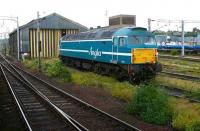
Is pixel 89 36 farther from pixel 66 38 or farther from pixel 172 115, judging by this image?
pixel 172 115

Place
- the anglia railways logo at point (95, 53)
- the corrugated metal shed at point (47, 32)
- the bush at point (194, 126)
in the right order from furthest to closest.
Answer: the corrugated metal shed at point (47, 32) → the anglia railways logo at point (95, 53) → the bush at point (194, 126)

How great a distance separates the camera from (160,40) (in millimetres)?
68000

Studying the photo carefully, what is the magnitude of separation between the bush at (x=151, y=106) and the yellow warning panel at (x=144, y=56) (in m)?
8.26

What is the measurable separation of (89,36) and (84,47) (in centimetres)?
127

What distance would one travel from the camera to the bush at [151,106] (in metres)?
12.6

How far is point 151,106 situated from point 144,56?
31.7 feet

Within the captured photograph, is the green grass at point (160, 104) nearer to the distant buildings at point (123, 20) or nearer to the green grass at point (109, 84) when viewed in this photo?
the green grass at point (109, 84)

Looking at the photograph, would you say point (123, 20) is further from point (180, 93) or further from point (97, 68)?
point (180, 93)

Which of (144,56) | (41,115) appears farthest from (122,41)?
(41,115)

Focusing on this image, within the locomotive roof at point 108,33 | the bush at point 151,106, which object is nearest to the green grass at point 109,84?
the locomotive roof at point 108,33

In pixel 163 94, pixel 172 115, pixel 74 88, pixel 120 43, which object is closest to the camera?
pixel 172 115

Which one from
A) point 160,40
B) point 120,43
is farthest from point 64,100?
point 160,40

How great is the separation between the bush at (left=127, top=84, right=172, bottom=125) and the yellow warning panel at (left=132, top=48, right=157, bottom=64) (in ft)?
27.1

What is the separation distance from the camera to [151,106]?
13.2 metres
